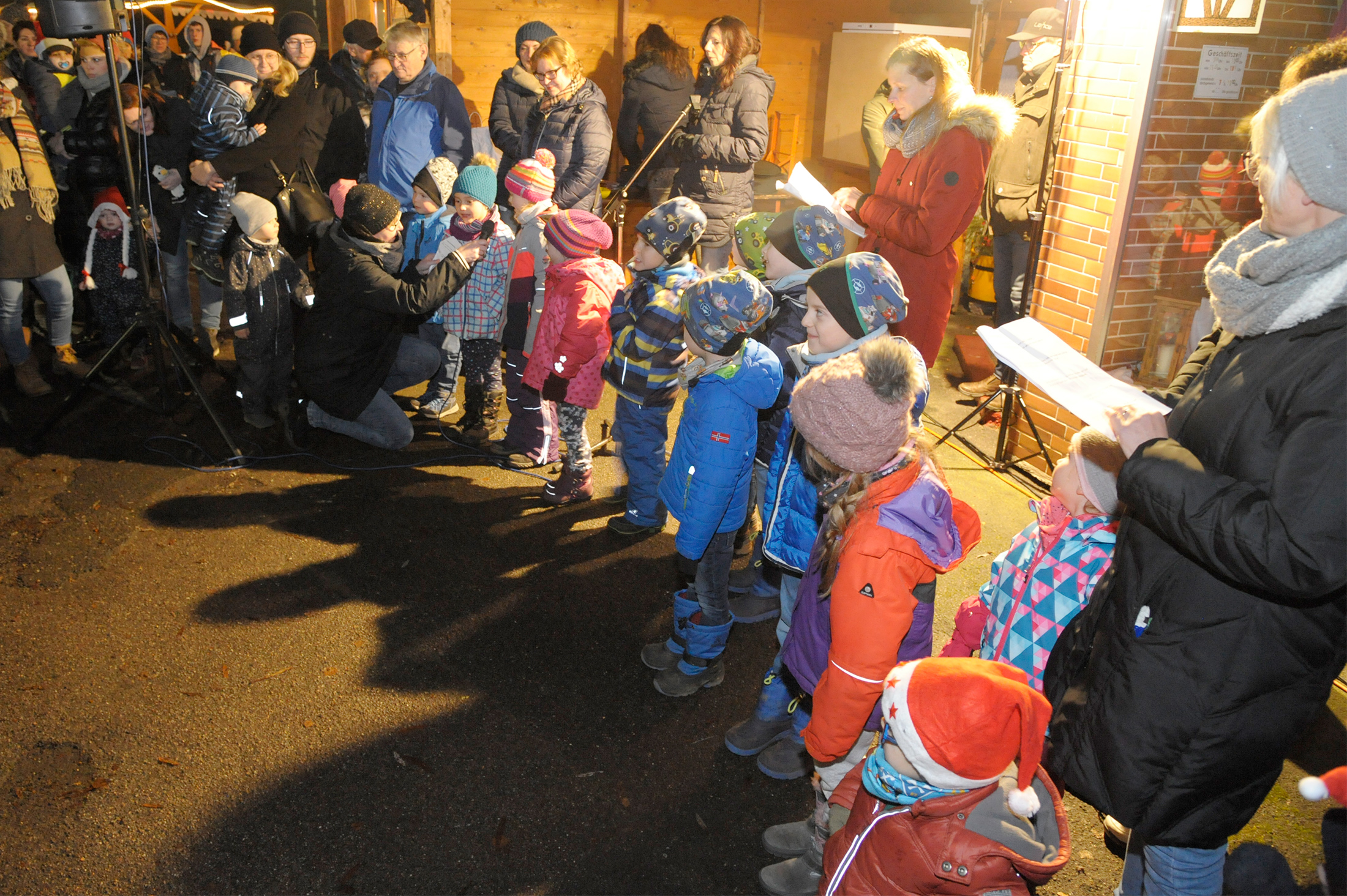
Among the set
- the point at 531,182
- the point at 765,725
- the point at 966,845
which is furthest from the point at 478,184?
the point at 966,845

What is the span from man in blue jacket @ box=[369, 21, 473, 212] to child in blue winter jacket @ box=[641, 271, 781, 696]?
3.81 metres

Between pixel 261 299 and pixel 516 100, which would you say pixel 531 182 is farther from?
pixel 516 100

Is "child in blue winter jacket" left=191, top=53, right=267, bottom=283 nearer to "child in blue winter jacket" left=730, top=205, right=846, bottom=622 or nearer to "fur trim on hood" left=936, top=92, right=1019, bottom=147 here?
"child in blue winter jacket" left=730, top=205, right=846, bottom=622

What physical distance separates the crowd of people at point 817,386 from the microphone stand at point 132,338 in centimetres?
29

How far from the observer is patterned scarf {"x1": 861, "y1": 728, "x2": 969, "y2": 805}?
1911 millimetres

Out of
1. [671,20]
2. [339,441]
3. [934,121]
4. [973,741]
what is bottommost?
[339,441]

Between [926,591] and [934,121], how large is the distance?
2.63 m

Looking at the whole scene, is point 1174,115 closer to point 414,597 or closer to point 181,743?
point 414,597

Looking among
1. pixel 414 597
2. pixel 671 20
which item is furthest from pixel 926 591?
pixel 671 20

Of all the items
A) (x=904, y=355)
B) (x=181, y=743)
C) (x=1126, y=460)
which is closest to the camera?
(x=1126, y=460)

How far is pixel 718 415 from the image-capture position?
3070 millimetres

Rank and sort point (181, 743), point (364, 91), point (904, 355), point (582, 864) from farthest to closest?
point (364, 91) < point (181, 743) < point (582, 864) < point (904, 355)

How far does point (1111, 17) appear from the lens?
15.3 ft

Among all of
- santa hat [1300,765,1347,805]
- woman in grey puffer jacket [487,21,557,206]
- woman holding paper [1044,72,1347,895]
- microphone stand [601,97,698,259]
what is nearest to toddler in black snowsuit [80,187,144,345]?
woman in grey puffer jacket [487,21,557,206]
